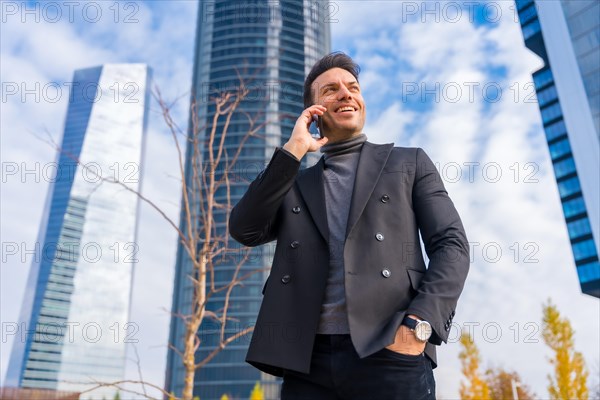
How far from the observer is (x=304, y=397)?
5.21 ft

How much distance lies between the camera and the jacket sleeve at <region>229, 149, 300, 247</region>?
5.71 feet

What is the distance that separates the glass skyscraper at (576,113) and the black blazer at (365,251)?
157 ft

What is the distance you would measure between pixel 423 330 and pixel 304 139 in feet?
2.67

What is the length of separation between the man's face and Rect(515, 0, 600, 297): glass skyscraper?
4765cm

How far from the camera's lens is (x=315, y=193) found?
194 centimetres

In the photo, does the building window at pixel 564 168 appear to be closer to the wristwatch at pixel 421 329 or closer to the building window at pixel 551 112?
the building window at pixel 551 112

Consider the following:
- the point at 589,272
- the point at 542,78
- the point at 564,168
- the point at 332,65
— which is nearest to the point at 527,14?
the point at 542,78

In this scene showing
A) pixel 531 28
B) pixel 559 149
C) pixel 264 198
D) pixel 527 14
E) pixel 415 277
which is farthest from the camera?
pixel 527 14

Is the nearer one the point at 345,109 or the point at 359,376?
the point at 359,376

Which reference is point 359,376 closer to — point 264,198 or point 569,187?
point 264,198

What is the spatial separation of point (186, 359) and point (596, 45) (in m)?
50.8

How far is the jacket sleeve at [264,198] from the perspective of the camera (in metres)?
1.74

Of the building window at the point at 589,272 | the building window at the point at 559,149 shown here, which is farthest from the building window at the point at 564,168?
the building window at the point at 589,272

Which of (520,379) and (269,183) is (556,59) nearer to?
(520,379)
